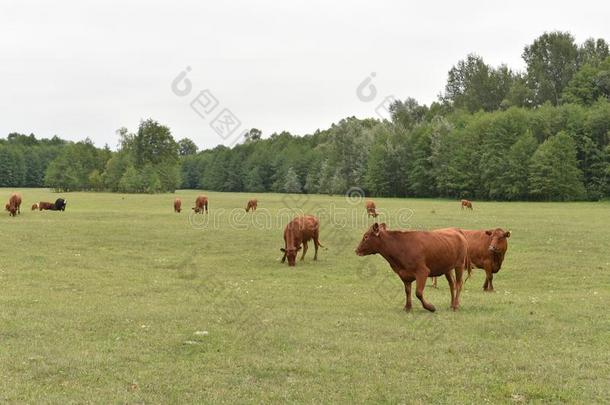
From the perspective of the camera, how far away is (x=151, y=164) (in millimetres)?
113812

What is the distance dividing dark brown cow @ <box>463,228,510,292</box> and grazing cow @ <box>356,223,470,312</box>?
3.52m

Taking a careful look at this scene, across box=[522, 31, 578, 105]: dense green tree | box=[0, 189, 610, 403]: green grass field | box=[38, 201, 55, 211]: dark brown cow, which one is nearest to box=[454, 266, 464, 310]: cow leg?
box=[0, 189, 610, 403]: green grass field

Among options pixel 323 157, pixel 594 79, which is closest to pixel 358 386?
pixel 594 79

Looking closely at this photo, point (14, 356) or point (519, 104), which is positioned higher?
point (519, 104)

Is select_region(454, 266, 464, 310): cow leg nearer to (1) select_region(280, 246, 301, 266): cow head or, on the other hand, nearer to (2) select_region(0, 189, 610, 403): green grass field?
(2) select_region(0, 189, 610, 403): green grass field

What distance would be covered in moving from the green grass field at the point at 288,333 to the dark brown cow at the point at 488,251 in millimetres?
842

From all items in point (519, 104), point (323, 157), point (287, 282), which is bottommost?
point (287, 282)

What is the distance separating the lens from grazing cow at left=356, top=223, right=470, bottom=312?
1384 centimetres

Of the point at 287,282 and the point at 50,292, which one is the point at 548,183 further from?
the point at 50,292

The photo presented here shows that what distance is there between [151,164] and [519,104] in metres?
72.1

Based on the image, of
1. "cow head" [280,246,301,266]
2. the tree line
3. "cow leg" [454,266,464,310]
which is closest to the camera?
"cow leg" [454,266,464,310]

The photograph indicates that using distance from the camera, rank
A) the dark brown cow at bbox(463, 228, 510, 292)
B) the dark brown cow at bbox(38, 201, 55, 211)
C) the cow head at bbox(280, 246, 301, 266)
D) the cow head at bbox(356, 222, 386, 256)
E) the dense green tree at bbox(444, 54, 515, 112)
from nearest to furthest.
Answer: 1. the cow head at bbox(356, 222, 386, 256)
2. the dark brown cow at bbox(463, 228, 510, 292)
3. the cow head at bbox(280, 246, 301, 266)
4. the dark brown cow at bbox(38, 201, 55, 211)
5. the dense green tree at bbox(444, 54, 515, 112)

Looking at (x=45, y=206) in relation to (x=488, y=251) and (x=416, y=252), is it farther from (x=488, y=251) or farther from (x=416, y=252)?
(x=416, y=252)

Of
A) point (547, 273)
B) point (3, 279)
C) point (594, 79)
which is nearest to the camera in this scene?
point (3, 279)
